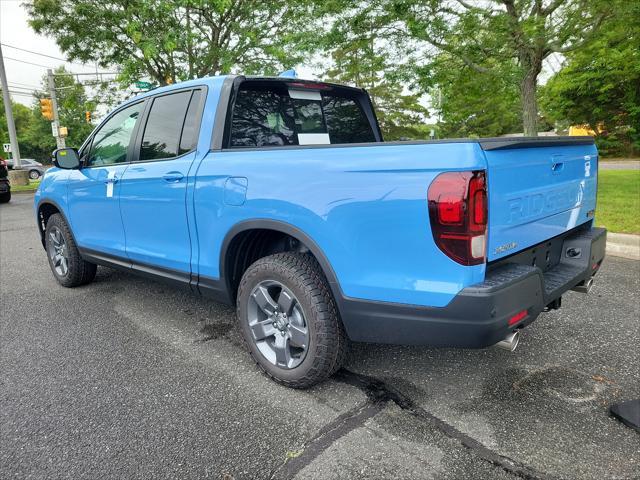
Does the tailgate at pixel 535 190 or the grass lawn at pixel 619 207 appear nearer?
the tailgate at pixel 535 190

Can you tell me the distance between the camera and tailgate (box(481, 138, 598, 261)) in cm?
200

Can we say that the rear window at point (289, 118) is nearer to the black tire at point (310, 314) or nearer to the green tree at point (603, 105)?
the black tire at point (310, 314)

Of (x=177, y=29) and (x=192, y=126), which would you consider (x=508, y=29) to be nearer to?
(x=192, y=126)

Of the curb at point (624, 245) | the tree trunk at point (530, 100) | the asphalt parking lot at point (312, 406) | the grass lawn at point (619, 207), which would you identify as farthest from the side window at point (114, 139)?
the tree trunk at point (530, 100)

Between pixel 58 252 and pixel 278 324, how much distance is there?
3.31m

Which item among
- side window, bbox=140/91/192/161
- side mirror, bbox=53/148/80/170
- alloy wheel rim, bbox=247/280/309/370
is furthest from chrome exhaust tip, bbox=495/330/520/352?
side mirror, bbox=53/148/80/170

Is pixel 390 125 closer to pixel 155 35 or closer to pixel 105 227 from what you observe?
pixel 155 35

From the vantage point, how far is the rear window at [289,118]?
10.0 ft

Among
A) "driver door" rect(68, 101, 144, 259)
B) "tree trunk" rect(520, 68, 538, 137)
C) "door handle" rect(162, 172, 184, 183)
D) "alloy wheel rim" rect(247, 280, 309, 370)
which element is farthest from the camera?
"tree trunk" rect(520, 68, 538, 137)

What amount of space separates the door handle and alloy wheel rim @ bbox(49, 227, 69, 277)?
2126mm

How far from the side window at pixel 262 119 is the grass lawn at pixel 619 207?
16.3 feet

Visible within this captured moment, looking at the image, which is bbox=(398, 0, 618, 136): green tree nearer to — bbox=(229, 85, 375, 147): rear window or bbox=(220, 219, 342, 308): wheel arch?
bbox=(229, 85, 375, 147): rear window

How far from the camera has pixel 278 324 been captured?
264 cm

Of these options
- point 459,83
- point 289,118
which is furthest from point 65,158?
point 459,83
